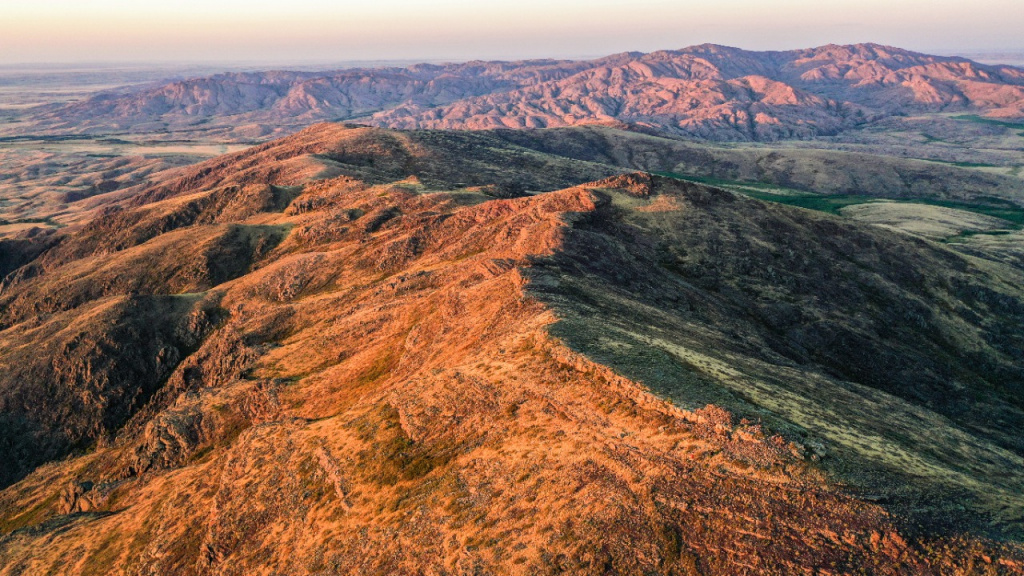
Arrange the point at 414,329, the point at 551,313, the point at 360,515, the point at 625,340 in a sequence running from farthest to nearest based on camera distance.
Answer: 1. the point at 414,329
2. the point at 551,313
3. the point at 625,340
4. the point at 360,515

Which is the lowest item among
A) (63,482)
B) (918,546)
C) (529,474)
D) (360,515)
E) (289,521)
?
(63,482)

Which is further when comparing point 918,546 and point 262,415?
point 262,415

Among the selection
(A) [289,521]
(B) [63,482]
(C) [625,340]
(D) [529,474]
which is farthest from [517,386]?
(B) [63,482]

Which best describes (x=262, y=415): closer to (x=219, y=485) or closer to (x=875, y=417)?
(x=219, y=485)

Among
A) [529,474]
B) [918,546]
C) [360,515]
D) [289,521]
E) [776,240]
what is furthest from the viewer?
[776,240]

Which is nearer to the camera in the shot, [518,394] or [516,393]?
[518,394]

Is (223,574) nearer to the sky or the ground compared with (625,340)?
nearer to the ground
